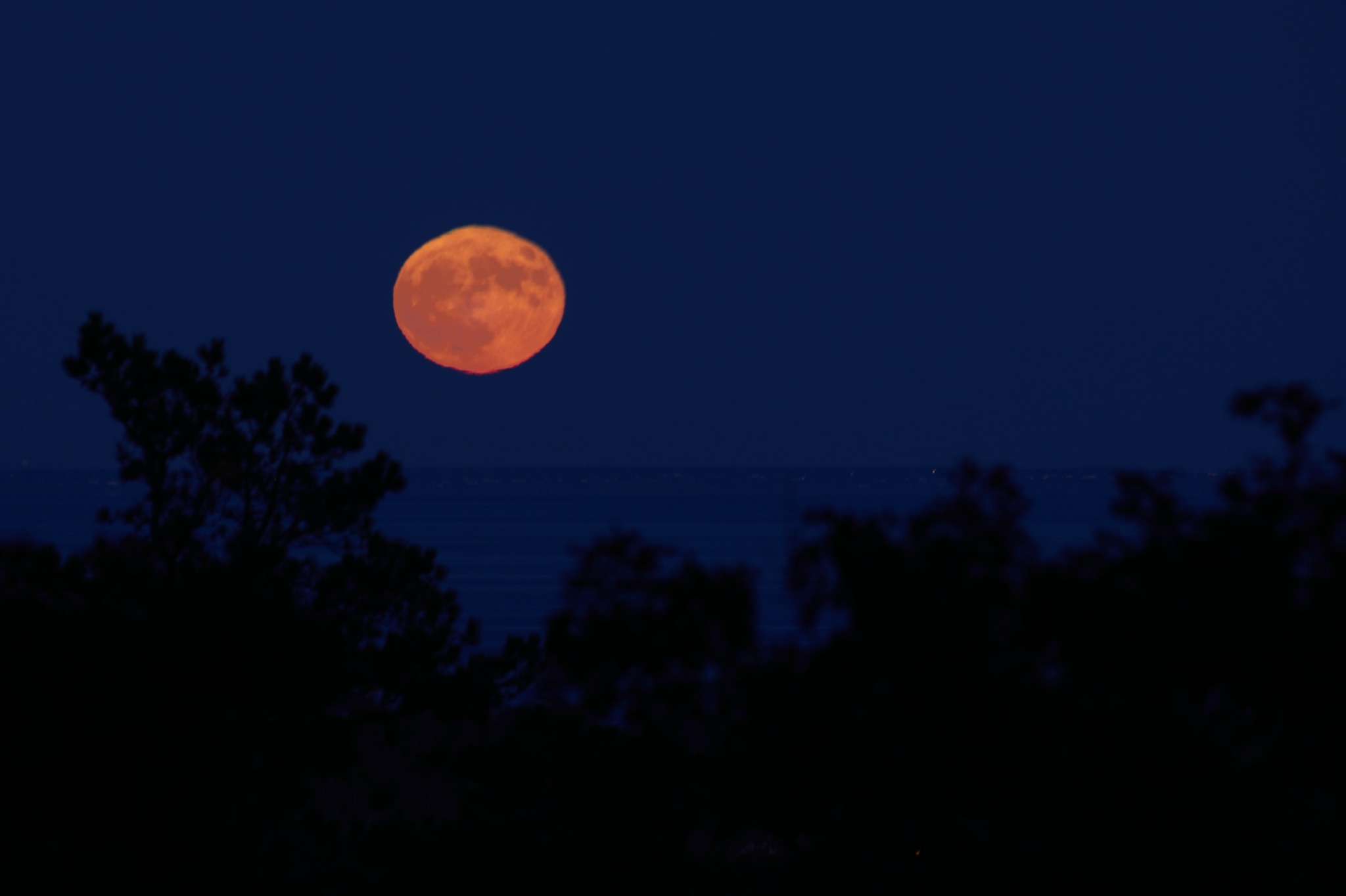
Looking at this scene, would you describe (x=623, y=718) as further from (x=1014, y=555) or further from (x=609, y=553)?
(x=1014, y=555)

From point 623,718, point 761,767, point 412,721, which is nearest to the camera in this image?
point 761,767

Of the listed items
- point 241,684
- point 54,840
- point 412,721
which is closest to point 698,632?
point 241,684

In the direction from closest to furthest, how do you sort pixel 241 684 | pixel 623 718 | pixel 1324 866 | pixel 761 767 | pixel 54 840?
1. pixel 1324 866
2. pixel 761 767
3. pixel 623 718
4. pixel 54 840
5. pixel 241 684

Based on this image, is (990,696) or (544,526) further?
(544,526)

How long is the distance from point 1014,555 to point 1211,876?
1431mm

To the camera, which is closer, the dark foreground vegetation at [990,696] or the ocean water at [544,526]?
the dark foreground vegetation at [990,696]

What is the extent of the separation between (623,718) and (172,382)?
29.8 feet

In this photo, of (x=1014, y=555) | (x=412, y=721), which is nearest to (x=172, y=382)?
(x=412, y=721)

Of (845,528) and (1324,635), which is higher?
(845,528)

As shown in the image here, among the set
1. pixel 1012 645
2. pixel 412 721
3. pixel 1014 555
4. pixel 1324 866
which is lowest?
pixel 412 721

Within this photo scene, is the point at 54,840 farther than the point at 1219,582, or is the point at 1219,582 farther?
the point at 54,840

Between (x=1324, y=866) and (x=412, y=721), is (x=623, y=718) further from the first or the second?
(x=412, y=721)

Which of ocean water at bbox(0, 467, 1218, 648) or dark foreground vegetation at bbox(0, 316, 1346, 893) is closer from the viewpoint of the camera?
dark foreground vegetation at bbox(0, 316, 1346, 893)

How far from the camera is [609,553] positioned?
212 inches
